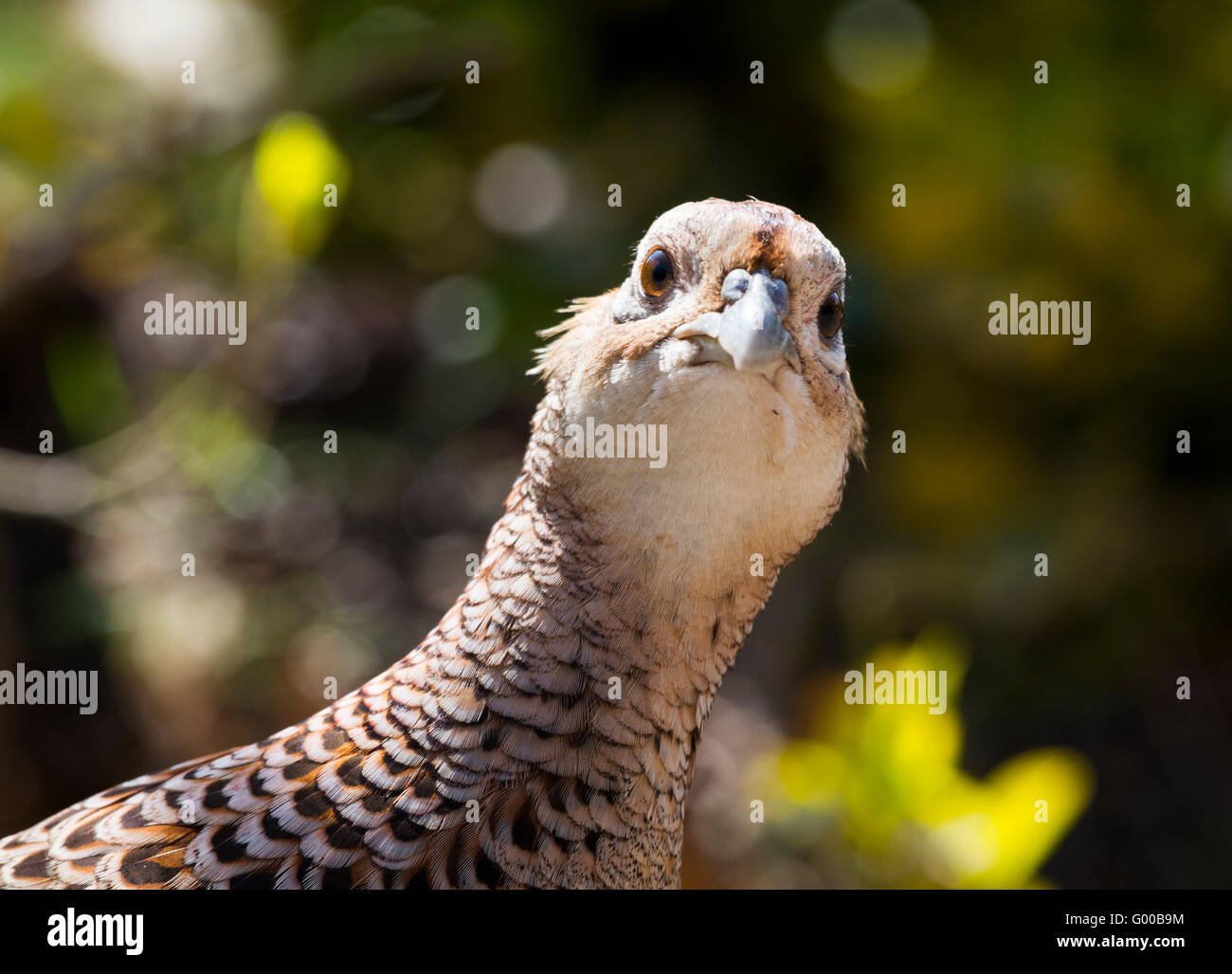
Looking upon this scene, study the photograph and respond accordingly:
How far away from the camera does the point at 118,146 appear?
9.96 ft

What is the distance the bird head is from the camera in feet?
5.03

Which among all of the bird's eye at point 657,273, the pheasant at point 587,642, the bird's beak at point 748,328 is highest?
the bird's eye at point 657,273

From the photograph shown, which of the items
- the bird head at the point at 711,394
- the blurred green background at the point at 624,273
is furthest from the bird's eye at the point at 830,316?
the blurred green background at the point at 624,273

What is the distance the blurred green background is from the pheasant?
4.25 feet

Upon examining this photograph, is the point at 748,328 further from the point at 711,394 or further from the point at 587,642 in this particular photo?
the point at 587,642

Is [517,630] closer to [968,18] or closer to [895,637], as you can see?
[895,637]

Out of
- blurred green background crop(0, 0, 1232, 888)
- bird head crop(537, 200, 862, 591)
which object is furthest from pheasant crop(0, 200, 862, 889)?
blurred green background crop(0, 0, 1232, 888)

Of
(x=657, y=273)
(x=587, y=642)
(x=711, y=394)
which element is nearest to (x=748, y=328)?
(x=711, y=394)

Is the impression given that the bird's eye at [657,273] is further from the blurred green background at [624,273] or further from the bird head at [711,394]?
the blurred green background at [624,273]

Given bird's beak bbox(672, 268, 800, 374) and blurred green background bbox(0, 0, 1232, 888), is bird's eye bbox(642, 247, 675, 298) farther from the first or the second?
blurred green background bbox(0, 0, 1232, 888)

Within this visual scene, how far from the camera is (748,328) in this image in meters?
1.46

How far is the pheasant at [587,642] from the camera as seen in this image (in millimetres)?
1543
